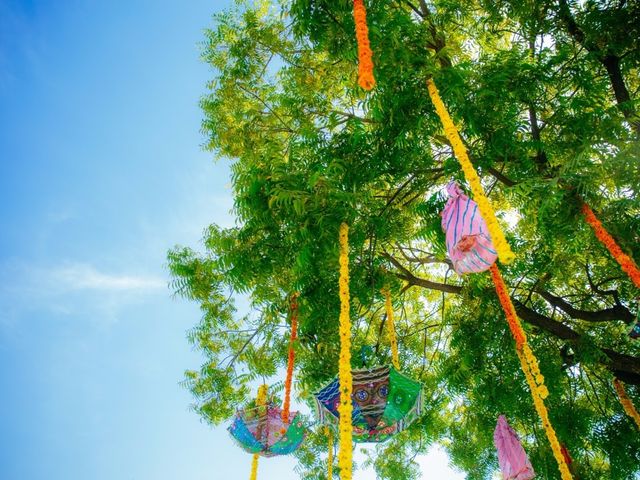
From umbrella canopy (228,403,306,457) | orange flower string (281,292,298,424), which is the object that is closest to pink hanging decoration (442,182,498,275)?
orange flower string (281,292,298,424)

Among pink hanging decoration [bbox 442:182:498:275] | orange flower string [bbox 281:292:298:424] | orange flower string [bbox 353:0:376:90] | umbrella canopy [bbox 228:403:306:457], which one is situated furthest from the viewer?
umbrella canopy [bbox 228:403:306:457]

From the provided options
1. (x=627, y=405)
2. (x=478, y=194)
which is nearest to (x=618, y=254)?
(x=478, y=194)

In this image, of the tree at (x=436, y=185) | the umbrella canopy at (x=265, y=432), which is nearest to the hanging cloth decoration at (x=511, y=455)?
the tree at (x=436, y=185)

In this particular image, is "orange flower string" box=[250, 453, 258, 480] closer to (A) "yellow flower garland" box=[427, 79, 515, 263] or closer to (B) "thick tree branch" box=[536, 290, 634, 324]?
(A) "yellow flower garland" box=[427, 79, 515, 263]

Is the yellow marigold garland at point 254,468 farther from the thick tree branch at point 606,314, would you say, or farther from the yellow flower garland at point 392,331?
the thick tree branch at point 606,314

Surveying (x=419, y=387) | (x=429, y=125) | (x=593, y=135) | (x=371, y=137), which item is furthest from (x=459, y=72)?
(x=419, y=387)

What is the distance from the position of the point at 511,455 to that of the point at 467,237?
3.49 meters

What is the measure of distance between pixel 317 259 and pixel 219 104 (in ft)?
12.3

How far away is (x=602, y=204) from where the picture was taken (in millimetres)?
4160

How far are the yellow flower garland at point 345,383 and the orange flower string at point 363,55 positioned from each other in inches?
50.7

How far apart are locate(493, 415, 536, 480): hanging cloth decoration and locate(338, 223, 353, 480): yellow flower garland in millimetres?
3319

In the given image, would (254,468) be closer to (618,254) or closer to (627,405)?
(618,254)

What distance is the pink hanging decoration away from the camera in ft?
10.7

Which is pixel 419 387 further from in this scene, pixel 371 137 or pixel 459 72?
pixel 459 72
